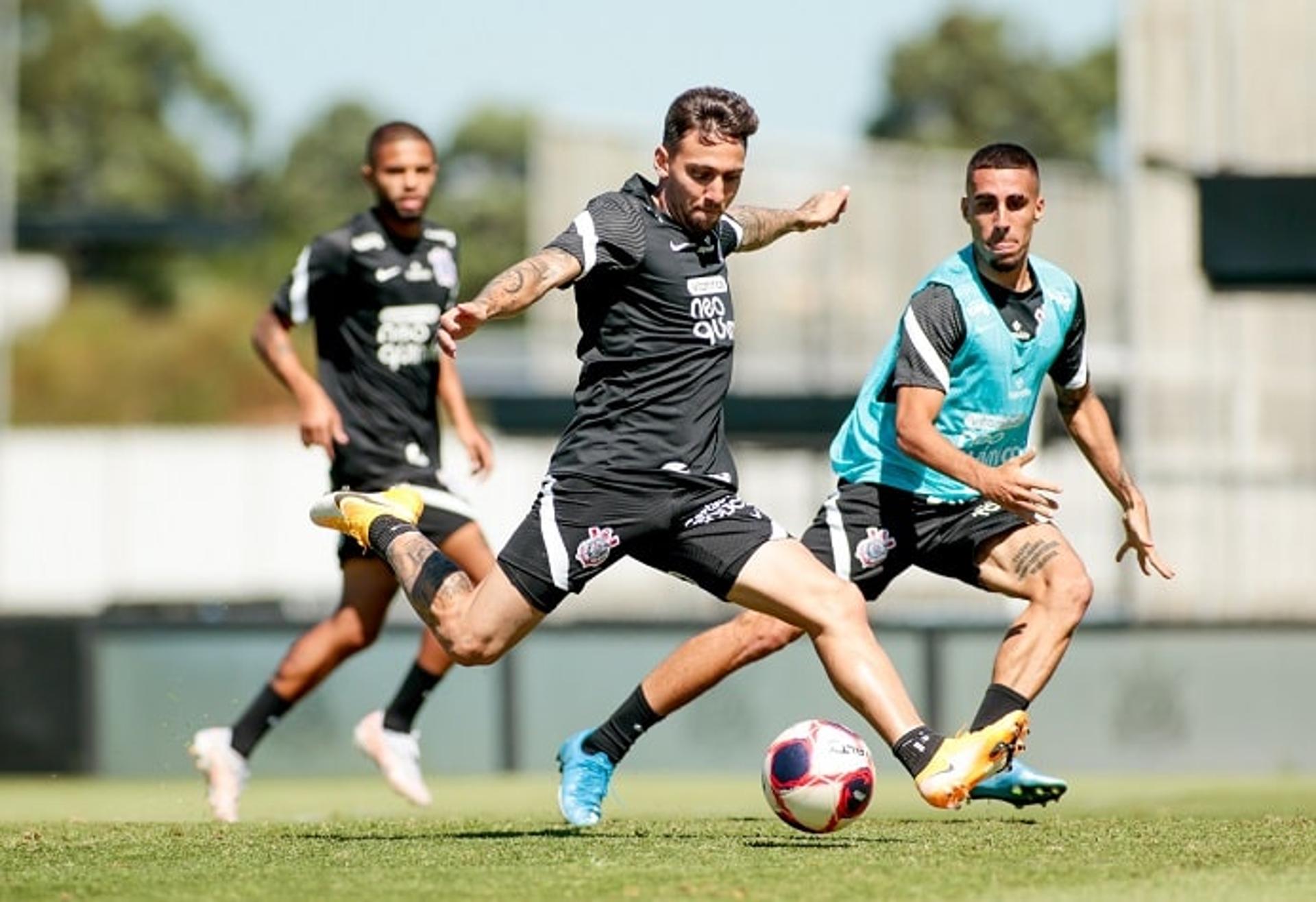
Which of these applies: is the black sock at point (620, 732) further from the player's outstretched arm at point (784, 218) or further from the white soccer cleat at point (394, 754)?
the white soccer cleat at point (394, 754)

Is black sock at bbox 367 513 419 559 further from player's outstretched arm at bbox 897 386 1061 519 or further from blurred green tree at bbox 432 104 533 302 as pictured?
Result: blurred green tree at bbox 432 104 533 302

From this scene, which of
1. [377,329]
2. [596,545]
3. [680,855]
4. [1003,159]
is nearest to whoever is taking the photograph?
[680,855]

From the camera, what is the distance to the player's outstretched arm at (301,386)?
10.6m

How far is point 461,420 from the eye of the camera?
36.5 feet

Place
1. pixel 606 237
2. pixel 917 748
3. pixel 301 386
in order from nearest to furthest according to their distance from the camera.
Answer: pixel 917 748 → pixel 606 237 → pixel 301 386

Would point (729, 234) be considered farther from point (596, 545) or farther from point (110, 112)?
point (110, 112)

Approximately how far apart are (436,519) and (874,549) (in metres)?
2.26

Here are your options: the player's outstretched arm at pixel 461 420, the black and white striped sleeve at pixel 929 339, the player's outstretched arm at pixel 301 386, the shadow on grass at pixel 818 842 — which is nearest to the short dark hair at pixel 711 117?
the black and white striped sleeve at pixel 929 339

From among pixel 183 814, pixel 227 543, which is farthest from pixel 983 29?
pixel 183 814

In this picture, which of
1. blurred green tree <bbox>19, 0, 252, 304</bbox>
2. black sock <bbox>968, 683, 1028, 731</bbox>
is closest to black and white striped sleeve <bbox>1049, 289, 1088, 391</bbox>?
black sock <bbox>968, 683, 1028, 731</bbox>

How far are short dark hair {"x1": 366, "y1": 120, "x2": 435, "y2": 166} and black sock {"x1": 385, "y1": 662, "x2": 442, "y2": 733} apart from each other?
215cm

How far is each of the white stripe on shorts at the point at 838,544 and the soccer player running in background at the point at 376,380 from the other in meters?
1.94

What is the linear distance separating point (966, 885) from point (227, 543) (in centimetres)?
2030

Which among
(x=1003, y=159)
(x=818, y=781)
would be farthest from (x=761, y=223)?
(x=818, y=781)
